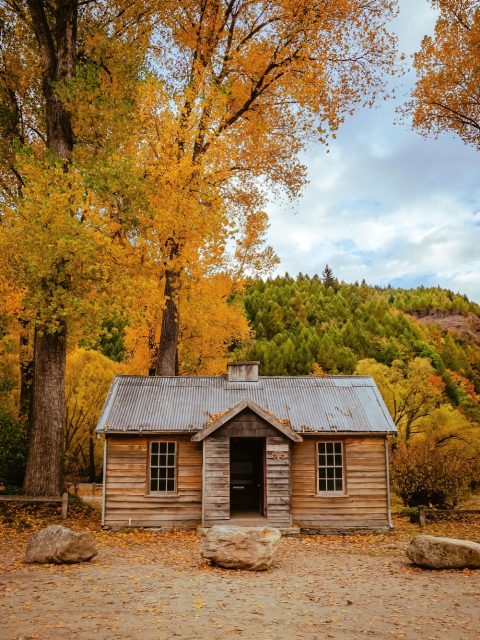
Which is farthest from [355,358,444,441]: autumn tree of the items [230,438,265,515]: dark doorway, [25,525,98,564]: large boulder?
[25,525,98,564]: large boulder

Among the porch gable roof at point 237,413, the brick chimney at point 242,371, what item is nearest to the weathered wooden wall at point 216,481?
the porch gable roof at point 237,413

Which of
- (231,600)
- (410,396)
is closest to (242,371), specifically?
(231,600)

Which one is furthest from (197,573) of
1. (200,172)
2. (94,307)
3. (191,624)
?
(200,172)

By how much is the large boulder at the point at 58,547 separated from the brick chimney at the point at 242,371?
351 inches

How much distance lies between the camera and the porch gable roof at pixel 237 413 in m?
16.8

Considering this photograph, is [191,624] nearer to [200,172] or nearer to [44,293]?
[44,293]

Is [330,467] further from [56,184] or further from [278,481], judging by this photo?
[56,184]

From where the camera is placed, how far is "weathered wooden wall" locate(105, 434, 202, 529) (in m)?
17.2

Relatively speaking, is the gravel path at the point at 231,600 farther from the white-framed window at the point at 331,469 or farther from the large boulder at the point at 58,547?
the white-framed window at the point at 331,469

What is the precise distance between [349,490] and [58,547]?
9.34 m

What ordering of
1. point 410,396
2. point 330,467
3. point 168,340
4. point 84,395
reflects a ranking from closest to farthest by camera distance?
point 330,467, point 168,340, point 410,396, point 84,395

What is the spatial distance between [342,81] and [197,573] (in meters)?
16.7

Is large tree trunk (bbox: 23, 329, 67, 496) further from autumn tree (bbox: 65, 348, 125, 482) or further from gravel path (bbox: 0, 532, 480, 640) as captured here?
autumn tree (bbox: 65, 348, 125, 482)

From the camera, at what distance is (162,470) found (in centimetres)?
1759
